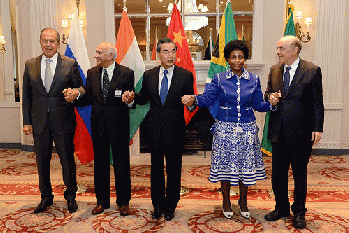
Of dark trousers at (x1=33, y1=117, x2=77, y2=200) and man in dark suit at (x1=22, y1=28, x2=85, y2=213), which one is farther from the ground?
man in dark suit at (x1=22, y1=28, x2=85, y2=213)

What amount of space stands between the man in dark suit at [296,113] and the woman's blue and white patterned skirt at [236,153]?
0.24 metres

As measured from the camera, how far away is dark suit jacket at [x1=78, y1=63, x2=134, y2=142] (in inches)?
111

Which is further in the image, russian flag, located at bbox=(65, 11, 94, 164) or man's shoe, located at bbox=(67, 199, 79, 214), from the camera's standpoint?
russian flag, located at bbox=(65, 11, 94, 164)

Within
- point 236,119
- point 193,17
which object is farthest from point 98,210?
point 193,17

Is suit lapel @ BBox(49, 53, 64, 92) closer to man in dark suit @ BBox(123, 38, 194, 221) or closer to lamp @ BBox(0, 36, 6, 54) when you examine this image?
man in dark suit @ BBox(123, 38, 194, 221)

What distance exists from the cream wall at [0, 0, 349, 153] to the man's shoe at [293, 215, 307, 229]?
2840mm

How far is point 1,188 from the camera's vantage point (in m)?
3.78

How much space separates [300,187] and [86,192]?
7.71 ft

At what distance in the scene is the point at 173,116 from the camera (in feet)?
8.96

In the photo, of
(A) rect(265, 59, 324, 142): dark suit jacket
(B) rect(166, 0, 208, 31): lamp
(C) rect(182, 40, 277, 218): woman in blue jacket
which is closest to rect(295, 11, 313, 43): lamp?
(B) rect(166, 0, 208, 31): lamp

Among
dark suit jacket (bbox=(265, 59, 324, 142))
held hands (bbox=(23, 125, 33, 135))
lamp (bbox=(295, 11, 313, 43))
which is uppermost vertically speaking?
lamp (bbox=(295, 11, 313, 43))

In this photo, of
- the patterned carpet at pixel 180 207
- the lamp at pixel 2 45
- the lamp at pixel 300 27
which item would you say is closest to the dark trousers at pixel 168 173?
the patterned carpet at pixel 180 207

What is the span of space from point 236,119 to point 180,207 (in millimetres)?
1124

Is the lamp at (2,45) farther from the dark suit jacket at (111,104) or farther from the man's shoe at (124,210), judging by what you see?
the man's shoe at (124,210)
